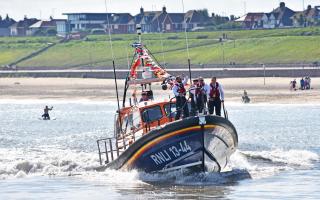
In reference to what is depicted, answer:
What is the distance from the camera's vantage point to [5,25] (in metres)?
194

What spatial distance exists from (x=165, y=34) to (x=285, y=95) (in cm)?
7318

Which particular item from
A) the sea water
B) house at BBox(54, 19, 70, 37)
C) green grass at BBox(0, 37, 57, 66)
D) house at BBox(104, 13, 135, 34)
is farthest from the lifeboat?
house at BBox(54, 19, 70, 37)

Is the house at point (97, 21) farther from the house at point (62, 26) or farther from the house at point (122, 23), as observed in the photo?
the house at point (62, 26)

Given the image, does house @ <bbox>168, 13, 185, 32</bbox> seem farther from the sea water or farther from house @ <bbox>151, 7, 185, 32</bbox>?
the sea water

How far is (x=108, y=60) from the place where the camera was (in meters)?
120

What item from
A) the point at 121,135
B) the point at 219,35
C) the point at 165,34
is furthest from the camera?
the point at 165,34

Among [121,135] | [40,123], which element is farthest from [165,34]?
[121,135]


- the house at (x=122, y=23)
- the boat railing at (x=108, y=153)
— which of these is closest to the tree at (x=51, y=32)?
the house at (x=122, y=23)

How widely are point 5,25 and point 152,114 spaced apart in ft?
547

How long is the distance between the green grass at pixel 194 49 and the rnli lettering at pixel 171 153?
226ft

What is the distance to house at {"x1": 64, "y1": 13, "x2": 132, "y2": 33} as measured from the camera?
555ft

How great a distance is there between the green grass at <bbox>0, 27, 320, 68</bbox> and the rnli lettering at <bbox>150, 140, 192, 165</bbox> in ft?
226

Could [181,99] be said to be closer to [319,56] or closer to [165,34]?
[319,56]

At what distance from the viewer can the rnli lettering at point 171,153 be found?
28.6m
